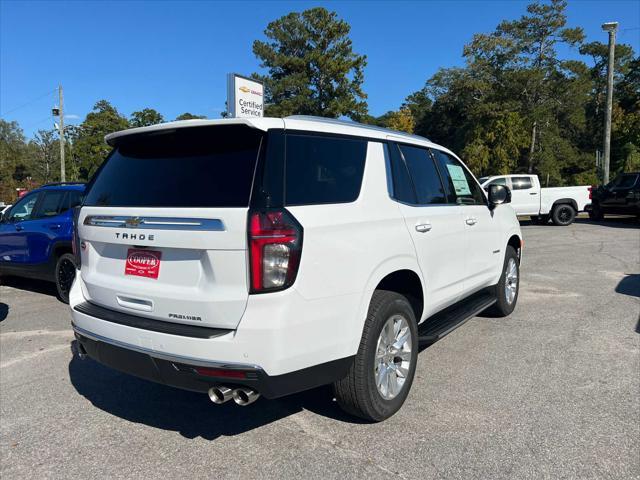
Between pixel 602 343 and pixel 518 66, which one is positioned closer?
pixel 602 343

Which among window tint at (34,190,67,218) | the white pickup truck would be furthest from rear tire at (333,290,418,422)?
the white pickup truck

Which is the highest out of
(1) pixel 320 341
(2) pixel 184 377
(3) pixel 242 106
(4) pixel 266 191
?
(3) pixel 242 106

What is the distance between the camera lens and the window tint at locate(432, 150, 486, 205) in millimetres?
4562

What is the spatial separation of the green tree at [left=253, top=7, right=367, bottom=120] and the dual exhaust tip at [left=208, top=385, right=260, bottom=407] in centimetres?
4238

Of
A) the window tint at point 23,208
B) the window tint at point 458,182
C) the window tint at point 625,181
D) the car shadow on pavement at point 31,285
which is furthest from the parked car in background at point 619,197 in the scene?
the window tint at point 23,208

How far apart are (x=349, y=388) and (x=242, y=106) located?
7.62 m

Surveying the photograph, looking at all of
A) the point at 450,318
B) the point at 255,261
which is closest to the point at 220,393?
the point at 255,261

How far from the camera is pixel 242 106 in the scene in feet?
31.6

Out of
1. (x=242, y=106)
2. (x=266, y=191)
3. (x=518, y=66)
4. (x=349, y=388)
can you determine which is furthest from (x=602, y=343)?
(x=518, y=66)

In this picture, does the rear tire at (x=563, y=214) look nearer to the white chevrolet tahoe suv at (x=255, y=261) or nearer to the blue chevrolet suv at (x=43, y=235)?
the blue chevrolet suv at (x=43, y=235)

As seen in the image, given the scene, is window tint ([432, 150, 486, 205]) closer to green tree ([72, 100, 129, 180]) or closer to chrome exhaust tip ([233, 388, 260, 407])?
chrome exhaust tip ([233, 388, 260, 407])

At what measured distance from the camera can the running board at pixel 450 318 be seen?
3.79 metres

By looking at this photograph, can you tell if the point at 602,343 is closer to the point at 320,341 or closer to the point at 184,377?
the point at 320,341

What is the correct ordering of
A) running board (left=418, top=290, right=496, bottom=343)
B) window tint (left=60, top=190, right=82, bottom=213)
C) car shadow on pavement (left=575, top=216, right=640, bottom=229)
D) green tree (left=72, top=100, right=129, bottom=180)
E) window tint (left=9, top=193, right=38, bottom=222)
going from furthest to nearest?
green tree (left=72, top=100, right=129, bottom=180), car shadow on pavement (left=575, top=216, right=640, bottom=229), window tint (left=9, top=193, right=38, bottom=222), window tint (left=60, top=190, right=82, bottom=213), running board (left=418, top=290, right=496, bottom=343)
